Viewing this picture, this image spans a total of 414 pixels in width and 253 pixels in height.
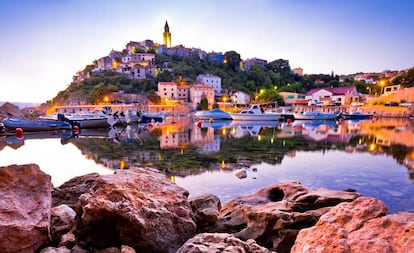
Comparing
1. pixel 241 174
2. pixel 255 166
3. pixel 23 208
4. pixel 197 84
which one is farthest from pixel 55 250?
pixel 197 84

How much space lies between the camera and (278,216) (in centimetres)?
400

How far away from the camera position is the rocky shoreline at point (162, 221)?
8.19 ft

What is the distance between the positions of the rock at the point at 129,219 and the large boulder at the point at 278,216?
97 centimetres

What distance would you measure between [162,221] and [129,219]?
0.46m

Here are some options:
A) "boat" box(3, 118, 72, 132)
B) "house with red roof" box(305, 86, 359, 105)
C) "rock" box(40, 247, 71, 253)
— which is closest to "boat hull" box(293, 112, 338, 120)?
"house with red roof" box(305, 86, 359, 105)

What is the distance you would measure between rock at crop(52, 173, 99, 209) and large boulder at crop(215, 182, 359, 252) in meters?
2.59

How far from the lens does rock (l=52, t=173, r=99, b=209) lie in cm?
466

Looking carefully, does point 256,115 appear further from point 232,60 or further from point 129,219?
point 232,60

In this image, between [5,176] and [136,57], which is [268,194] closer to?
[5,176]

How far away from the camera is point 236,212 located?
481 cm

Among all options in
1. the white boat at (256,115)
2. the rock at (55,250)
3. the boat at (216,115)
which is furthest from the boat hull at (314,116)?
the rock at (55,250)

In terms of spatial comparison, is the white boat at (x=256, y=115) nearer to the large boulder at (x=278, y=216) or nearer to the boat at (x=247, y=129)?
the boat at (x=247, y=129)

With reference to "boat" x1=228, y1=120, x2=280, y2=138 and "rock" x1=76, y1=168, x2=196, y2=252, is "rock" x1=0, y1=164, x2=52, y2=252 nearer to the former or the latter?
"rock" x1=76, y1=168, x2=196, y2=252

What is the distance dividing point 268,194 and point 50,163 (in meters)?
9.57
